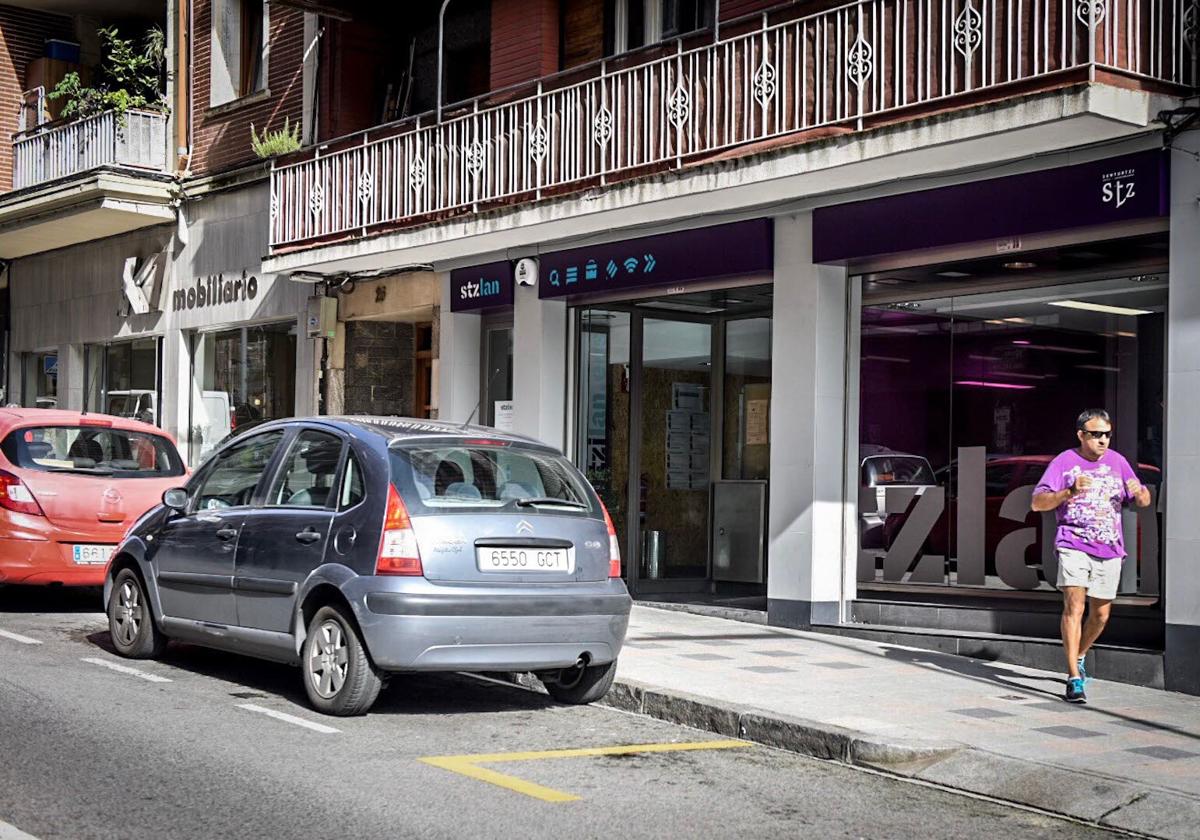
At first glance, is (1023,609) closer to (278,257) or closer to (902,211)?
(902,211)

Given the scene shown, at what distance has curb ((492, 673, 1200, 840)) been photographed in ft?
21.4

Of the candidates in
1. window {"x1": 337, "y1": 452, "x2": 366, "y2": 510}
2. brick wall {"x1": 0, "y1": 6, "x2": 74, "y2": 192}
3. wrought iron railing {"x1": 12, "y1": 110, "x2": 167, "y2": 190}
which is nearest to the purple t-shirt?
window {"x1": 337, "y1": 452, "x2": 366, "y2": 510}

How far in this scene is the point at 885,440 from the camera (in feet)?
41.6

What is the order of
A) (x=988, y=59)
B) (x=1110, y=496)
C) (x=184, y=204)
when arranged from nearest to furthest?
(x=1110, y=496) < (x=988, y=59) < (x=184, y=204)

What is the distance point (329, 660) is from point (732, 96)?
650cm

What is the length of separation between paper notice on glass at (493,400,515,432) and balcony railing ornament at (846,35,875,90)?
6254mm

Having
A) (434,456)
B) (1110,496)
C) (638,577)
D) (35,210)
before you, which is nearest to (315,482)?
(434,456)

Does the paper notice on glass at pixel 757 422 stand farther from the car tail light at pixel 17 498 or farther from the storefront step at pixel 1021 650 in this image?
the car tail light at pixel 17 498

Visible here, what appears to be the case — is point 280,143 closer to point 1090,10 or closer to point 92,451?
point 92,451

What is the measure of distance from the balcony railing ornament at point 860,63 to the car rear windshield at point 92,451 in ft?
21.8

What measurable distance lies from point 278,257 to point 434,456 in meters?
10.6

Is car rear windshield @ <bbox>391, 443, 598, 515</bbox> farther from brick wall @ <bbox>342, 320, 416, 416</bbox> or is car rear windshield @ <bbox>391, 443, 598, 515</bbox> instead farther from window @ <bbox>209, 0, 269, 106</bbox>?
window @ <bbox>209, 0, 269, 106</bbox>

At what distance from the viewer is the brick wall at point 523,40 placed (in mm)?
16172

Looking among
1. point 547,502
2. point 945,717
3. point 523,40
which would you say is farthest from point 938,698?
point 523,40
